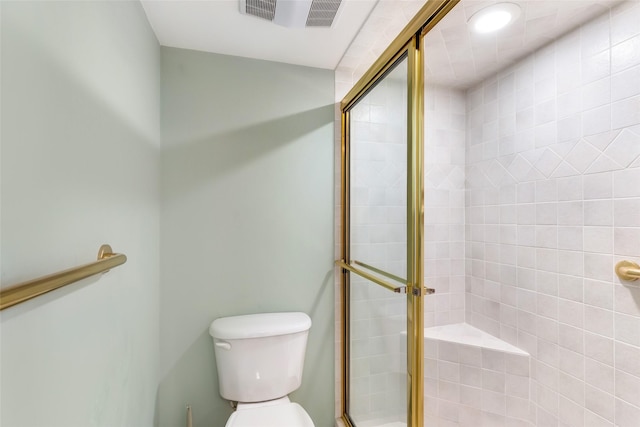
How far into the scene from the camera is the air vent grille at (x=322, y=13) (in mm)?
1098

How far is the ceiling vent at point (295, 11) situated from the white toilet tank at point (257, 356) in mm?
1292

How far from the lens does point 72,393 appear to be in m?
0.64

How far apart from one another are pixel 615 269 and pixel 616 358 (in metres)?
0.37

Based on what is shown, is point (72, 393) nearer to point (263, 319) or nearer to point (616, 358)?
point (263, 319)

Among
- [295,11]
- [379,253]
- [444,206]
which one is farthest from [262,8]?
[444,206]

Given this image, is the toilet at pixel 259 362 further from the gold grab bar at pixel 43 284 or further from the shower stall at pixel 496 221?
the gold grab bar at pixel 43 284

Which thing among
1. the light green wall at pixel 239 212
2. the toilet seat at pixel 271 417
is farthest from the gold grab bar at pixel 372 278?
the toilet seat at pixel 271 417

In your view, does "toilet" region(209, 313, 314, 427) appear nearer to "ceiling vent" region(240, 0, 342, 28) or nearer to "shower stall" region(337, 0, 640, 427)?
"shower stall" region(337, 0, 640, 427)

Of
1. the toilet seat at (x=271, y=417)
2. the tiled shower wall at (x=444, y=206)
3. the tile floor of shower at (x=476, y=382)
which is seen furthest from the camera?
the tiled shower wall at (x=444, y=206)

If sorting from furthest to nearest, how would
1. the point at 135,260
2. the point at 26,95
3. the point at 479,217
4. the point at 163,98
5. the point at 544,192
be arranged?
the point at 479,217
the point at 544,192
the point at 163,98
the point at 135,260
the point at 26,95

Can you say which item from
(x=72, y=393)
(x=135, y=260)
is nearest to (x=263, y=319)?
(x=135, y=260)

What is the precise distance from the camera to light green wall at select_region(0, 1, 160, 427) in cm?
48

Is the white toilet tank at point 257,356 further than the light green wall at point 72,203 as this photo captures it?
Result: Yes

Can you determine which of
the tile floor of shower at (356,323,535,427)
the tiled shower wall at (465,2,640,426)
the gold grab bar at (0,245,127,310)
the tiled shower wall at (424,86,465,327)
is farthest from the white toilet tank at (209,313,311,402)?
the tiled shower wall at (465,2,640,426)
